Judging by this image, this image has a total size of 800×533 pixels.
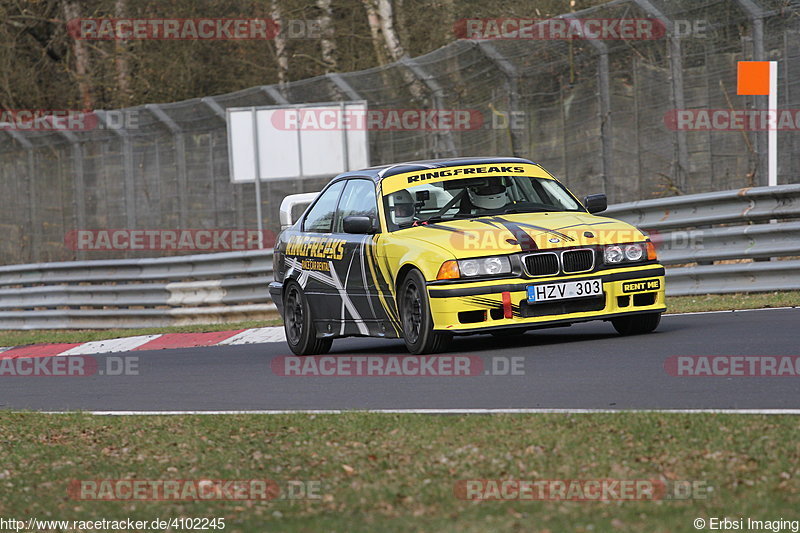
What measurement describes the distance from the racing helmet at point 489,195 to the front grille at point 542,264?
108 centimetres

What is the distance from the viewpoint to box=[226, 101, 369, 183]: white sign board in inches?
850

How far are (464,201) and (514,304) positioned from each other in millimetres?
1354

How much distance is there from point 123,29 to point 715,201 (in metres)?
23.7

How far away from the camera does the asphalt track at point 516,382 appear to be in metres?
7.94

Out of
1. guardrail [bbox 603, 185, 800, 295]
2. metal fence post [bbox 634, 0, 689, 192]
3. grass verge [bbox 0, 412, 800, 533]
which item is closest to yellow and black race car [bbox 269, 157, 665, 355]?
grass verge [bbox 0, 412, 800, 533]

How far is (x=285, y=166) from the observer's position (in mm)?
21859

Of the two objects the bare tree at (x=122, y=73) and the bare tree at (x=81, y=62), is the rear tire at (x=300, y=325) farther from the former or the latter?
the bare tree at (x=81, y=62)

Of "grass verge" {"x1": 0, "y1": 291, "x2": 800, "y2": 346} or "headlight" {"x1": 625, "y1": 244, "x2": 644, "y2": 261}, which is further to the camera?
"grass verge" {"x1": 0, "y1": 291, "x2": 800, "y2": 346}

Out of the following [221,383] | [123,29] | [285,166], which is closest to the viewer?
[221,383]

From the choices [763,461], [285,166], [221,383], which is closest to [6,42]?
[285,166]

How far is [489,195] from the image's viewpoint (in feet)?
37.1

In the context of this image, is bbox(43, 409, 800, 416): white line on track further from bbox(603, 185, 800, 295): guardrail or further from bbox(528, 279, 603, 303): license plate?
bbox(603, 185, 800, 295): guardrail

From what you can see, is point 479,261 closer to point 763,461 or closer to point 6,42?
point 763,461

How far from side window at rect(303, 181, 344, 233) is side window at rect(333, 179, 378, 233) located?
156 mm
